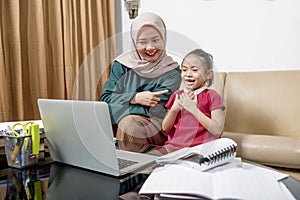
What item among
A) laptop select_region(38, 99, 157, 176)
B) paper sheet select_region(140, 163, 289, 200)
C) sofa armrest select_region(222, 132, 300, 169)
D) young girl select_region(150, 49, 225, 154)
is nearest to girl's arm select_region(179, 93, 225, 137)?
young girl select_region(150, 49, 225, 154)

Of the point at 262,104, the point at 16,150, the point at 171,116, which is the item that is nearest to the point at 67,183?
the point at 16,150

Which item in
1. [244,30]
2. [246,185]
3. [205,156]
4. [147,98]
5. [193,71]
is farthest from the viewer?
[244,30]

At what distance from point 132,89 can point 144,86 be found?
60 millimetres

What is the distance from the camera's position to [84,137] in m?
0.89

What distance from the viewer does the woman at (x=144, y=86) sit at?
1.38 m

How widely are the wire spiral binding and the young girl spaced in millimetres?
401

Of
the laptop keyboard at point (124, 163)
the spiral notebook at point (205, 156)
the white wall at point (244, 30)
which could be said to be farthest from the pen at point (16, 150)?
the white wall at point (244, 30)

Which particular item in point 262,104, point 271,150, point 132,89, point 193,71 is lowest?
point 271,150

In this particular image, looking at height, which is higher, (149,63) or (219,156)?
(149,63)

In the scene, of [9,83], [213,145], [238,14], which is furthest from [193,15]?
[213,145]

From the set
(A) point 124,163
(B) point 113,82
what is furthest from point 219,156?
(B) point 113,82

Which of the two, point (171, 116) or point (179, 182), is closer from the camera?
point (179, 182)

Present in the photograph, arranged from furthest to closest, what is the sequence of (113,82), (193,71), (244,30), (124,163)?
(244,30), (113,82), (193,71), (124,163)

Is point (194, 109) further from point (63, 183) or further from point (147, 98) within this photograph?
point (63, 183)
